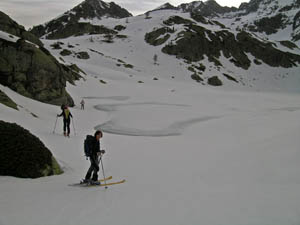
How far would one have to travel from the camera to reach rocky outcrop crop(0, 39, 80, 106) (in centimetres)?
1995

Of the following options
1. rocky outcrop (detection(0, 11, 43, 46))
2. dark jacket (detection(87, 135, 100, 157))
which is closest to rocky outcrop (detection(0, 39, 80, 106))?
rocky outcrop (detection(0, 11, 43, 46))

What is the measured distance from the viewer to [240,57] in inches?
3812

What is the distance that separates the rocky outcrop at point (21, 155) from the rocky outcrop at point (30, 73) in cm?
1485

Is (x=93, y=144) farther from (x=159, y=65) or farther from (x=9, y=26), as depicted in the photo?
(x=159, y=65)

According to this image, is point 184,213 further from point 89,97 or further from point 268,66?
point 268,66

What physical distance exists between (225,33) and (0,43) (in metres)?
103

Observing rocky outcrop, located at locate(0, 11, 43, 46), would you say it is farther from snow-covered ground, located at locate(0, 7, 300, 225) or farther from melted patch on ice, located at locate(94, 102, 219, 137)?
melted patch on ice, located at locate(94, 102, 219, 137)

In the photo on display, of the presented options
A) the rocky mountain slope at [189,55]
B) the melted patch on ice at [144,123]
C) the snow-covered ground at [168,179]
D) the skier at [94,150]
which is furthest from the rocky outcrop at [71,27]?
the skier at [94,150]

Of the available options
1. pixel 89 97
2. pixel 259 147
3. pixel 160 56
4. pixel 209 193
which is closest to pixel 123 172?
pixel 209 193

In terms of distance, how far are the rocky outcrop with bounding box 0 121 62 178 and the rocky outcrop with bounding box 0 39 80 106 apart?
1485 cm

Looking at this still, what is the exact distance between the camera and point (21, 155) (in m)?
6.96

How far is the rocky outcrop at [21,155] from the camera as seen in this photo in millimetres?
6763

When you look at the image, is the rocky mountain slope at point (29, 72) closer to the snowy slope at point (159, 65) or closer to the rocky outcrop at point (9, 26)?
the rocky outcrop at point (9, 26)

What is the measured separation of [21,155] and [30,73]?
662 inches
